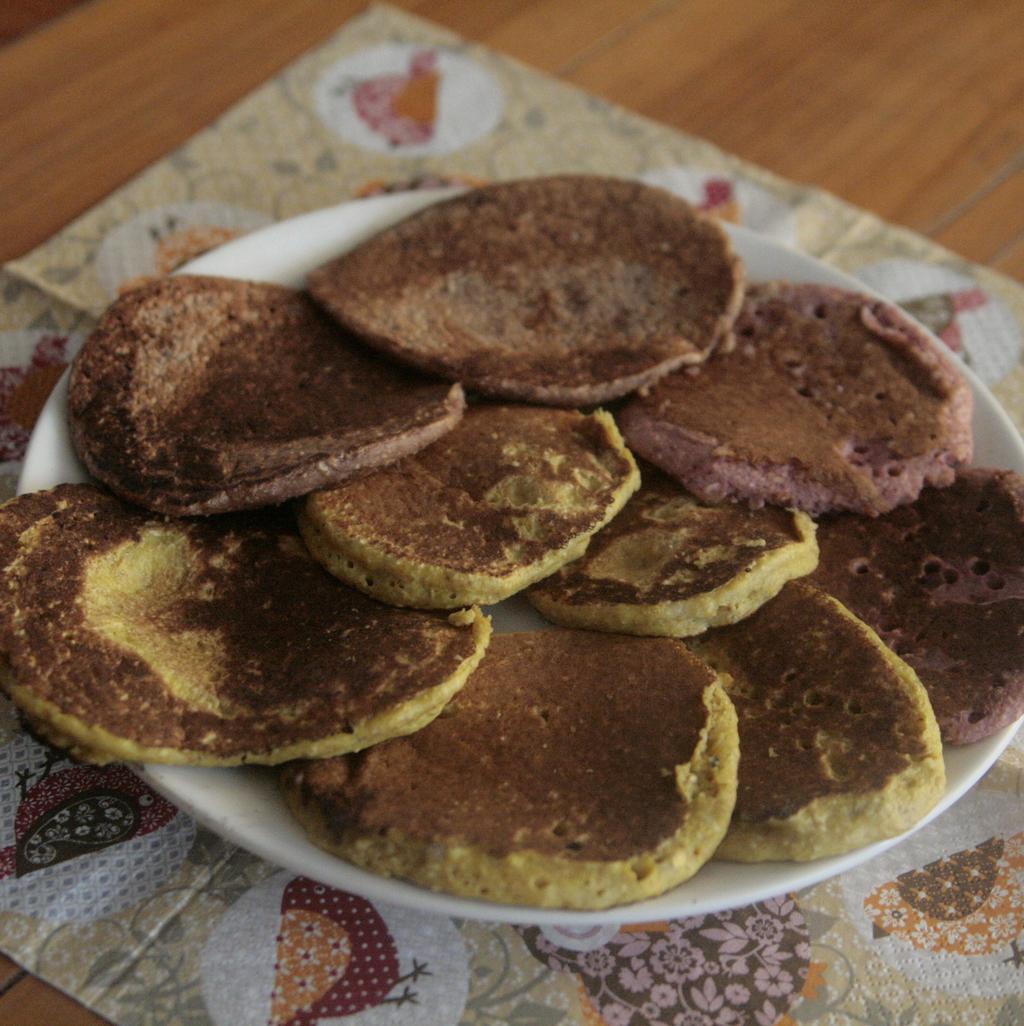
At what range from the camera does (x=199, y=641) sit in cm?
202

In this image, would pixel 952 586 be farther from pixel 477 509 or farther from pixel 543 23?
pixel 543 23

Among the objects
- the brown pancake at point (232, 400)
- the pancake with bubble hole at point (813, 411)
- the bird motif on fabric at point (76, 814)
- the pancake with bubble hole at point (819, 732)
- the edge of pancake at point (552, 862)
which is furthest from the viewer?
the pancake with bubble hole at point (813, 411)

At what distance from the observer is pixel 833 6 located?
431 centimetres

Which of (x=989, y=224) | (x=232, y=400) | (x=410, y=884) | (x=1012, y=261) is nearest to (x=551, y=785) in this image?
(x=410, y=884)

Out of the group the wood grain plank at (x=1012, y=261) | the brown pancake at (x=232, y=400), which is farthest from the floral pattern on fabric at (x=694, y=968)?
the wood grain plank at (x=1012, y=261)

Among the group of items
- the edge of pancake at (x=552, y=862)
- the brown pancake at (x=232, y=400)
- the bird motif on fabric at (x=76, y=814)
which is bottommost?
the bird motif on fabric at (x=76, y=814)

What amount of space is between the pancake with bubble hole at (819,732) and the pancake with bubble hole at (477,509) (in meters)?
0.33

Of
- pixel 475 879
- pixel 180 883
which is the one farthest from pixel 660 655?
pixel 180 883

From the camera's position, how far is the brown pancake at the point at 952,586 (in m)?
2.11

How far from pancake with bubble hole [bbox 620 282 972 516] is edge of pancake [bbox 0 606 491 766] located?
2.55 ft

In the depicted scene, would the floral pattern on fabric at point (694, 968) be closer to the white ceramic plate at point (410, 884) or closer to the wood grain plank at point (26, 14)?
the white ceramic plate at point (410, 884)

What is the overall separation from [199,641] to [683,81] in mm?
2733

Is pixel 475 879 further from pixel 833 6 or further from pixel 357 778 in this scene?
pixel 833 6

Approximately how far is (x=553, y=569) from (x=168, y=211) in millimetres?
1818
